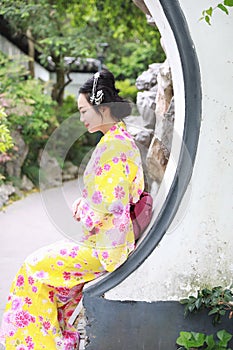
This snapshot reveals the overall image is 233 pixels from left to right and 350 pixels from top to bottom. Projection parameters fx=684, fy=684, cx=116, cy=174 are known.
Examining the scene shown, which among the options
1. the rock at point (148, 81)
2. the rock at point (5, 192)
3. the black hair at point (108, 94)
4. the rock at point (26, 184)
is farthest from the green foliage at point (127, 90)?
the black hair at point (108, 94)

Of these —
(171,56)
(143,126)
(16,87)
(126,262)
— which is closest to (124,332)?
(126,262)

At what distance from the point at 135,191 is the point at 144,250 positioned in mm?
284

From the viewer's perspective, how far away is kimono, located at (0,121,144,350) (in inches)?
123

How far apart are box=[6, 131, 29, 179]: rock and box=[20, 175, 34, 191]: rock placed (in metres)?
0.13

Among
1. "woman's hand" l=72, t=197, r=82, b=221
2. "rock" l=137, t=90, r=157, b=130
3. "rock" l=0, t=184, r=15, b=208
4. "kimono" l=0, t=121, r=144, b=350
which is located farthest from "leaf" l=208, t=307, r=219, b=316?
"rock" l=0, t=184, r=15, b=208

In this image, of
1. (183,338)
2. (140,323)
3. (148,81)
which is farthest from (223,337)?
(148,81)

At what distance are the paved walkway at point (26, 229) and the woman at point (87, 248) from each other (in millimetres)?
174

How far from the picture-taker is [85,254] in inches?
127

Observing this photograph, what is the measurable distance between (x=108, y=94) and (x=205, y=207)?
2.30ft

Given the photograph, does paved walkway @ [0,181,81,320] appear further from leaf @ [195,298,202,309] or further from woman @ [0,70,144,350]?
leaf @ [195,298,202,309]

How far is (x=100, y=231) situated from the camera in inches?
125

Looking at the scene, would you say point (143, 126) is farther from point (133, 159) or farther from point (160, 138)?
point (133, 159)

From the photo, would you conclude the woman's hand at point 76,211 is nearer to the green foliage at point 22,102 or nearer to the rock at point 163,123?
the rock at point 163,123

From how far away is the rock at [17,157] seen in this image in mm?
9883
